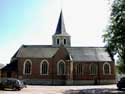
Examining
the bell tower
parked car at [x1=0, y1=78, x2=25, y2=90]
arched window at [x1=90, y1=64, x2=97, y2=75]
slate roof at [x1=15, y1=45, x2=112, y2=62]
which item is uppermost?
the bell tower

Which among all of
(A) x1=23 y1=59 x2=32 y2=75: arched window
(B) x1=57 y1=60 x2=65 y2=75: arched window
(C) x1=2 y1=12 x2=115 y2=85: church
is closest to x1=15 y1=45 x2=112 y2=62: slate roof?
(C) x1=2 y1=12 x2=115 y2=85: church

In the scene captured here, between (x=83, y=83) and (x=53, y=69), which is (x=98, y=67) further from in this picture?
(x=53, y=69)

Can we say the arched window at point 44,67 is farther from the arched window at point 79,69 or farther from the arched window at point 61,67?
the arched window at point 79,69

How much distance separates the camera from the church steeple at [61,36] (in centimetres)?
7278

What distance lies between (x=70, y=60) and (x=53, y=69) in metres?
4.40

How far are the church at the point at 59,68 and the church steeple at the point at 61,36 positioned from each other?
13.2 meters

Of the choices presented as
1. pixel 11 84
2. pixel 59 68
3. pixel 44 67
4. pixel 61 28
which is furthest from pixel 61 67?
pixel 11 84

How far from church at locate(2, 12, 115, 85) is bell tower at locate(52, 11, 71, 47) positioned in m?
13.2

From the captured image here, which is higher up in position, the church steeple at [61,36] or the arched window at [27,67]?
the church steeple at [61,36]

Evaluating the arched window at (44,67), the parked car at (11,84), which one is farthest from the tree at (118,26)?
the arched window at (44,67)

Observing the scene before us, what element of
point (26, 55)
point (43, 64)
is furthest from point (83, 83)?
point (26, 55)

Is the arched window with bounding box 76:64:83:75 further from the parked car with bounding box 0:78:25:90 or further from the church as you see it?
the parked car with bounding box 0:78:25:90

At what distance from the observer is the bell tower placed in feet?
239

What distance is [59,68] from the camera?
56.8 metres
